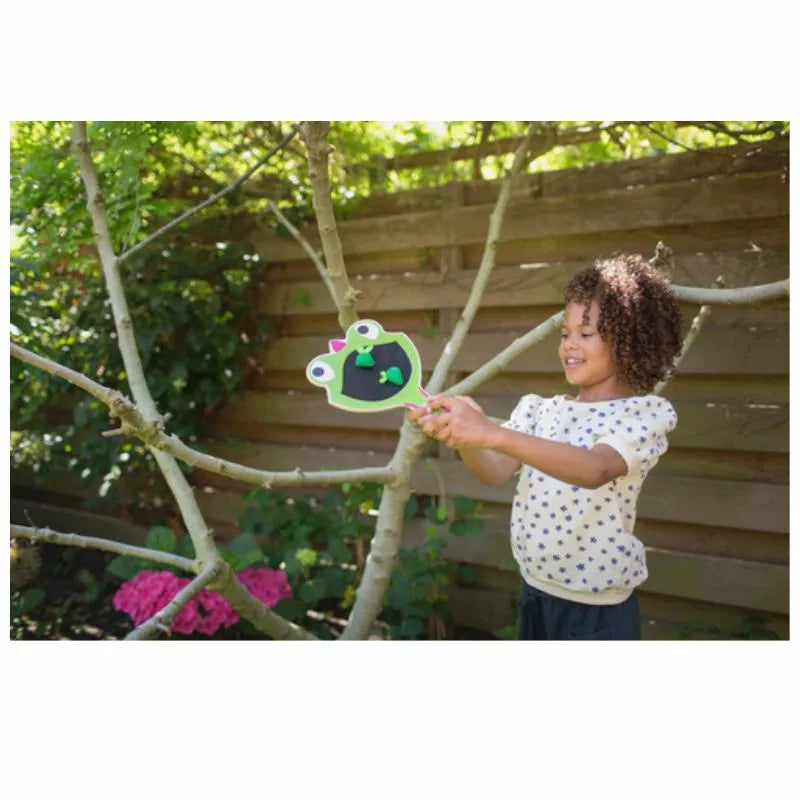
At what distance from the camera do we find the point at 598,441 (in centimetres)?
158

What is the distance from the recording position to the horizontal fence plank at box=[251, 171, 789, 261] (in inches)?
91.4

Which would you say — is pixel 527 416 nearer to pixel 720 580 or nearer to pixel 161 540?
pixel 720 580

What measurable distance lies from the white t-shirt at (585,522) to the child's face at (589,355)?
1.7 inches

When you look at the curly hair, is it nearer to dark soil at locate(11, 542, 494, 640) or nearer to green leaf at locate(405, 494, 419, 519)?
green leaf at locate(405, 494, 419, 519)

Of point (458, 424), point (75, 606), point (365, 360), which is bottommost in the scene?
point (75, 606)

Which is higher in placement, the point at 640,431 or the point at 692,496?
the point at 640,431

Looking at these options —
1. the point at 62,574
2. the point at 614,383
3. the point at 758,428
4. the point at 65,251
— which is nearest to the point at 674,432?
the point at 758,428

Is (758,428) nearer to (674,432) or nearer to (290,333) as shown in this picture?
(674,432)

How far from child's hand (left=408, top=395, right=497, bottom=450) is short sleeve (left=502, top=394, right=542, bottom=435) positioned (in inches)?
12.8

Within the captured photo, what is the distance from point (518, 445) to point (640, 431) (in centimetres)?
28

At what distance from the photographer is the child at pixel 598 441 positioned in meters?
1.67

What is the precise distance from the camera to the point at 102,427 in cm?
312

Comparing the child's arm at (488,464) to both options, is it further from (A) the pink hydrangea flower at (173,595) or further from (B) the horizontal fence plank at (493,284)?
(A) the pink hydrangea flower at (173,595)

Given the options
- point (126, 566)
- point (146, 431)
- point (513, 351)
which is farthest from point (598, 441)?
point (126, 566)
